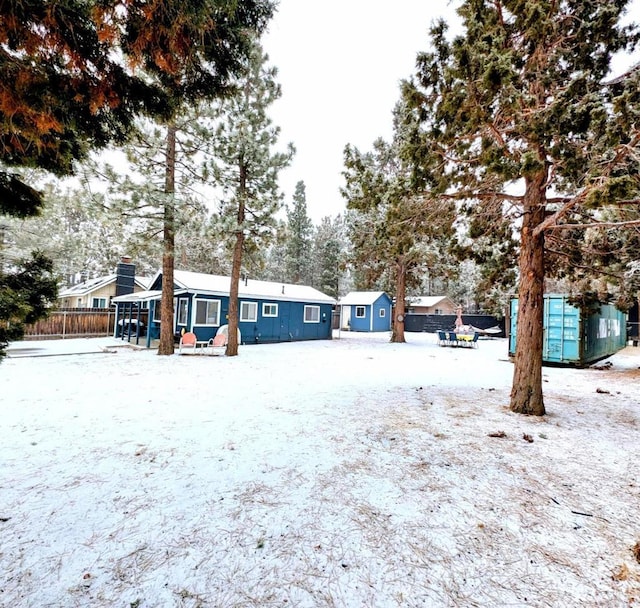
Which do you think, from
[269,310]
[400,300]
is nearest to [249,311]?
[269,310]

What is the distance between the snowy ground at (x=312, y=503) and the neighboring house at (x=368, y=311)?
24.4 metres

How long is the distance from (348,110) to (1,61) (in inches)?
646

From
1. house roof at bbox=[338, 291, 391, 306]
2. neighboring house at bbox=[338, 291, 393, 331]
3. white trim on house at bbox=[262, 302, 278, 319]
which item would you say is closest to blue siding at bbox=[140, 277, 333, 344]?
white trim on house at bbox=[262, 302, 278, 319]

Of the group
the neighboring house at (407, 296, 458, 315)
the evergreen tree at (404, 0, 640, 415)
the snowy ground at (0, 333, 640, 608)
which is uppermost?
the evergreen tree at (404, 0, 640, 415)

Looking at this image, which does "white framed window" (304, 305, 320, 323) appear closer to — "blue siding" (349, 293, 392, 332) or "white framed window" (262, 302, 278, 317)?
"white framed window" (262, 302, 278, 317)

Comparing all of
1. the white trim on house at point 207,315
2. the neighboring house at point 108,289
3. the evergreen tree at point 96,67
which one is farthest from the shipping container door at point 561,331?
the neighboring house at point 108,289

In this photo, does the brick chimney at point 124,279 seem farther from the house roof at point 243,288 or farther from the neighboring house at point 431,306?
the neighboring house at point 431,306

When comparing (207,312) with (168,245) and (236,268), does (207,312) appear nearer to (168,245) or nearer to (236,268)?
(236,268)

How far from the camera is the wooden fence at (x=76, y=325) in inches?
607

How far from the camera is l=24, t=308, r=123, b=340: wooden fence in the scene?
607 inches

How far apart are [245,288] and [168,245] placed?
242 inches

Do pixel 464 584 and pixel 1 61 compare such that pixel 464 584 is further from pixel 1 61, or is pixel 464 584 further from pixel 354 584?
pixel 1 61

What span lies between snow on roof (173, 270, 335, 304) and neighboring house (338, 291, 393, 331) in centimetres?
1011


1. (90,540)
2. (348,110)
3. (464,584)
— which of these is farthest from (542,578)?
(348,110)
